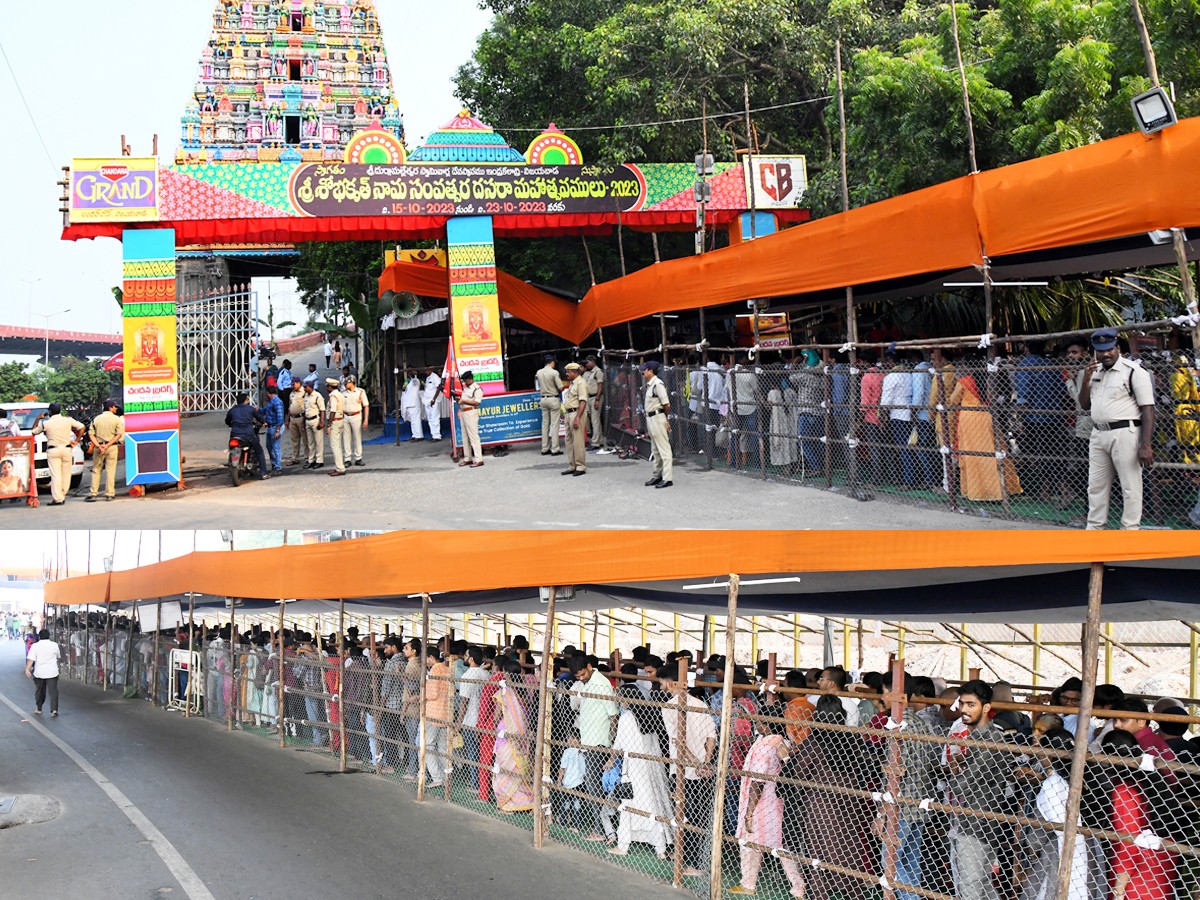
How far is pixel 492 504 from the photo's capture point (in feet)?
46.6

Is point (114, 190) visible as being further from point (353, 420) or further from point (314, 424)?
point (353, 420)

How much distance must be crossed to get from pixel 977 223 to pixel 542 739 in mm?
5944

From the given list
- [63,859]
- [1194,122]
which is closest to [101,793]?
[63,859]

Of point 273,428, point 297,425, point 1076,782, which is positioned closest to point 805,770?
point 1076,782

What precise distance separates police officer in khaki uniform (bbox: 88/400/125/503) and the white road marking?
350 cm

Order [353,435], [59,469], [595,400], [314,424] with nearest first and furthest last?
1. [59,469]
2. [314,424]
3. [353,435]
4. [595,400]

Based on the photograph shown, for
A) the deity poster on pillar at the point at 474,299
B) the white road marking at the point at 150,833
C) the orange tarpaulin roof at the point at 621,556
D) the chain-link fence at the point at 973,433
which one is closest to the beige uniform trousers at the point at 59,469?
the orange tarpaulin roof at the point at 621,556

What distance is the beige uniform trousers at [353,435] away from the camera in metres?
18.2

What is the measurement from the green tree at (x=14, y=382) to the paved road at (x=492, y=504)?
42745mm

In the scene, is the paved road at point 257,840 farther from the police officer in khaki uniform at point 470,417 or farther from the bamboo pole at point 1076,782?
the police officer in khaki uniform at point 470,417

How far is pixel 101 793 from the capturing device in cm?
1133

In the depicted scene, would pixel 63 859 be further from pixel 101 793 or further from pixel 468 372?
pixel 468 372

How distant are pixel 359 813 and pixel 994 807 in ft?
19.6

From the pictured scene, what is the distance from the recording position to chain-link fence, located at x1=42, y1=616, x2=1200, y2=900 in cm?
590
